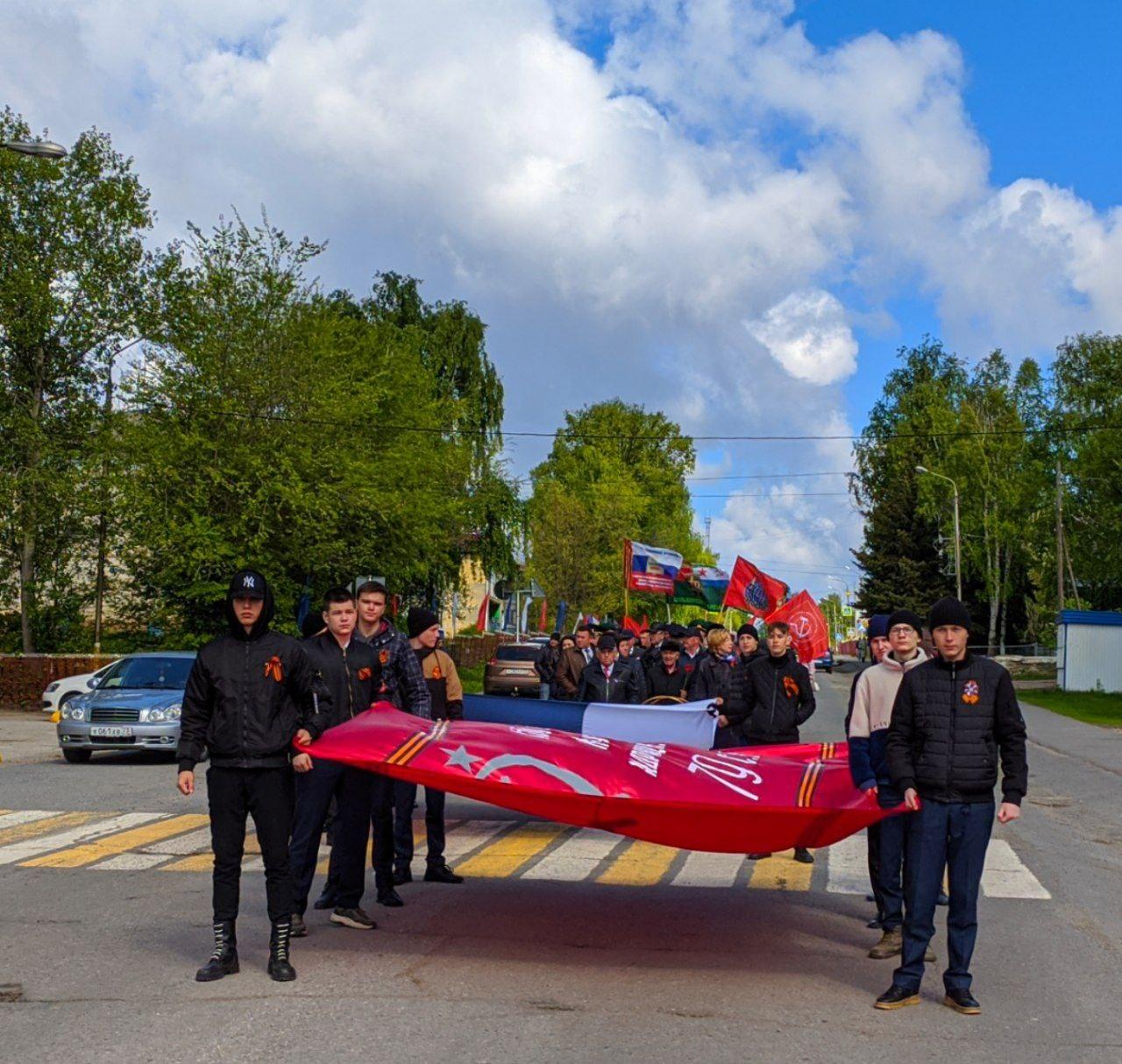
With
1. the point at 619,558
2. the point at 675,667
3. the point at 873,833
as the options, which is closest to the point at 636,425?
the point at 619,558

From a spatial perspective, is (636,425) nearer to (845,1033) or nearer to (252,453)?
(252,453)

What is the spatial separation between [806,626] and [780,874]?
10.6 metres

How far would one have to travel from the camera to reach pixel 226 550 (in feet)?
107

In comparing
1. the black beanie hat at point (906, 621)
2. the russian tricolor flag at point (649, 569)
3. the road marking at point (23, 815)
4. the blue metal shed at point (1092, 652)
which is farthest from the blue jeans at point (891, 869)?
the russian tricolor flag at point (649, 569)

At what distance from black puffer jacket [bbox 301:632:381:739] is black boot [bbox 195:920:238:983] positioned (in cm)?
142

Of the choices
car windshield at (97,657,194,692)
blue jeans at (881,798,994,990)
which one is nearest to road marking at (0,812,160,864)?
blue jeans at (881,798,994,990)

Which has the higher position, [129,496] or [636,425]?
[636,425]

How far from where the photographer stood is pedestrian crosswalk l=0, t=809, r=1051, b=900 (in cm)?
1059

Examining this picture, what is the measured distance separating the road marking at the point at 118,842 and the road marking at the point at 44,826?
2.26ft

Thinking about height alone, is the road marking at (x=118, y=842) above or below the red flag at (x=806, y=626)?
below

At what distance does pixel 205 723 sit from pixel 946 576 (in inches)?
3071

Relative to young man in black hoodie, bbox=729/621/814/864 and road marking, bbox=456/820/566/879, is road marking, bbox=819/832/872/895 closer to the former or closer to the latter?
young man in black hoodie, bbox=729/621/814/864

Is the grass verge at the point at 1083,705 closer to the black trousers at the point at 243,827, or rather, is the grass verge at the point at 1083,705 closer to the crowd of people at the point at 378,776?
the crowd of people at the point at 378,776

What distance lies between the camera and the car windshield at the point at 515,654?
136ft
